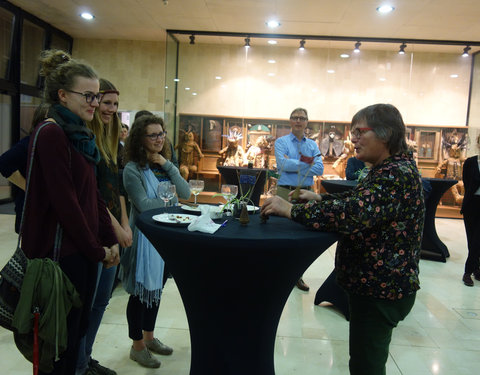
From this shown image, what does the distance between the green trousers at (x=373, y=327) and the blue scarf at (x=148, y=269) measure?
1125 millimetres

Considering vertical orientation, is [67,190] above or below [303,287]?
above

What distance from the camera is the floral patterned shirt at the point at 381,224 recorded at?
138 centimetres

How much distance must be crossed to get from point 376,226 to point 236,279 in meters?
0.57

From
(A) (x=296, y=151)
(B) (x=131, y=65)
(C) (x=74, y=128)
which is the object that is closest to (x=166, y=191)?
(C) (x=74, y=128)

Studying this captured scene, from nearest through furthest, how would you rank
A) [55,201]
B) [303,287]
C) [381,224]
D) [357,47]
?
[55,201]
[381,224]
[303,287]
[357,47]

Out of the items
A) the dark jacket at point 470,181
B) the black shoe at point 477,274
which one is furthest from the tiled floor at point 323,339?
the dark jacket at point 470,181

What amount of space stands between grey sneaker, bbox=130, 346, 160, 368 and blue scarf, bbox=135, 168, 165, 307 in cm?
32

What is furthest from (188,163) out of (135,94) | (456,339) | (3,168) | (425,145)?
(3,168)

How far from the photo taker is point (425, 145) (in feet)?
27.5

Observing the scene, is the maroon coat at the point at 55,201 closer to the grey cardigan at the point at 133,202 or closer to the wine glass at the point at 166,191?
the wine glass at the point at 166,191

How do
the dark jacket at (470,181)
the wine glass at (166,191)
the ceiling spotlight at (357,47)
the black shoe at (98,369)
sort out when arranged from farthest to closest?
the ceiling spotlight at (357,47) < the dark jacket at (470,181) < the black shoe at (98,369) < the wine glass at (166,191)

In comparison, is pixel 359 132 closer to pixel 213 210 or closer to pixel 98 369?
pixel 213 210

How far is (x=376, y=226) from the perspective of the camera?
1440mm

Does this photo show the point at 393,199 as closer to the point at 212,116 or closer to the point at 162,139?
the point at 162,139
